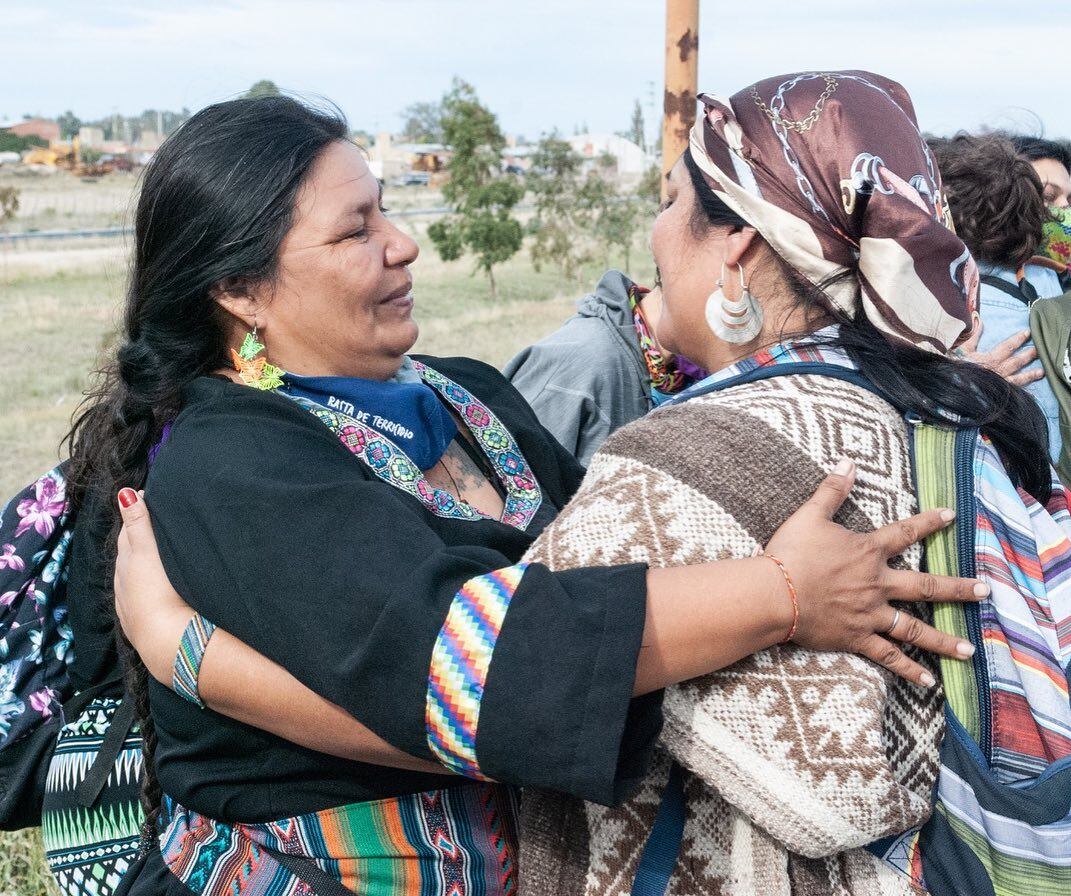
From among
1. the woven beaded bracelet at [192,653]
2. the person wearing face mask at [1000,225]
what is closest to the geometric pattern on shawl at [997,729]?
the woven beaded bracelet at [192,653]

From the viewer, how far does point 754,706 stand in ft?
5.14

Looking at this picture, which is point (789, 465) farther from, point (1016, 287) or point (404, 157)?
point (404, 157)

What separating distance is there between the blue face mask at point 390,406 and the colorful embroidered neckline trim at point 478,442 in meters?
0.03

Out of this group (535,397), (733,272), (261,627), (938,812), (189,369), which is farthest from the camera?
(535,397)

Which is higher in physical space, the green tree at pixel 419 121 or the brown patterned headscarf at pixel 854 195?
the brown patterned headscarf at pixel 854 195

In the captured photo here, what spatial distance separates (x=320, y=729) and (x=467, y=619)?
0.35 meters

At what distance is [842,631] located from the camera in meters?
1.61

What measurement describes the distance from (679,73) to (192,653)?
131 inches

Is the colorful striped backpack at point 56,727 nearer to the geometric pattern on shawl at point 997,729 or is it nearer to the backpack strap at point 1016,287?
the geometric pattern on shawl at point 997,729

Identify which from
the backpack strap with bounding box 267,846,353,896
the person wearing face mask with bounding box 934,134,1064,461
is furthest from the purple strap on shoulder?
the person wearing face mask with bounding box 934,134,1064,461

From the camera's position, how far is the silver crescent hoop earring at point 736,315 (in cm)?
196

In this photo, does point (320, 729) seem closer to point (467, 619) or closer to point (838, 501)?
point (467, 619)

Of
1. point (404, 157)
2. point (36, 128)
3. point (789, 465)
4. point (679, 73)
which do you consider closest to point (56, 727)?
point (789, 465)

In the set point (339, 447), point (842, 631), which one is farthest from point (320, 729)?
point (842, 631)
